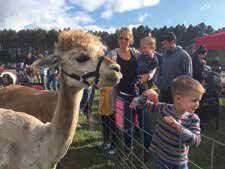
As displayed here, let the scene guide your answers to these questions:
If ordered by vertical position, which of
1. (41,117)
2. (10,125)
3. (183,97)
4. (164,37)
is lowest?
(41,117)

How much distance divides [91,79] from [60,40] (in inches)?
20.6

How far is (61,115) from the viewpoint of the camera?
10.7 feet

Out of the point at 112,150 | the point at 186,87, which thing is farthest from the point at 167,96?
the point at 186,87

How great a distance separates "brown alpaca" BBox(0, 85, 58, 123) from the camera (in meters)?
5.12

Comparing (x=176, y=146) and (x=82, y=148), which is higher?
(x=176, y=146)

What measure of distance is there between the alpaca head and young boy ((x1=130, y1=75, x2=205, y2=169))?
A: 0.39 m

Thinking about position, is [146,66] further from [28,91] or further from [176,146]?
[176,146]

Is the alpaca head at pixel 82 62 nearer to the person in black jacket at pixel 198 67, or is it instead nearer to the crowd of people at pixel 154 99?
the crowd of people at pixel 154 99

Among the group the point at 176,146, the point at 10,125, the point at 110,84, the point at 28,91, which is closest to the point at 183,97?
the point at 176,146

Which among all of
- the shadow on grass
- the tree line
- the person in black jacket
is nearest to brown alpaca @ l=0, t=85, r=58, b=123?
the shadow on grass

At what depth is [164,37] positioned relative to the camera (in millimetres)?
5766

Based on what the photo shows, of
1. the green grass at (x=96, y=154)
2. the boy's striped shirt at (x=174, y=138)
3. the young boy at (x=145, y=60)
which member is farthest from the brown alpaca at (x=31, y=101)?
the boy's striped shirt at (x=174, y=138)

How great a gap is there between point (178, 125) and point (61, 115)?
3.58ft

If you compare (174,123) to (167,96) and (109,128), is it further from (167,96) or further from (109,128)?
(167,96)
